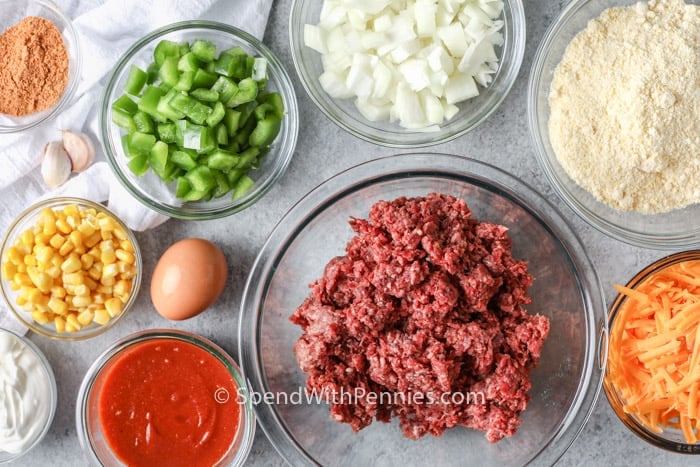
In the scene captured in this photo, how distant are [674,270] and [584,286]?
1.38ft

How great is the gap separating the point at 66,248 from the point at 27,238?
19cm

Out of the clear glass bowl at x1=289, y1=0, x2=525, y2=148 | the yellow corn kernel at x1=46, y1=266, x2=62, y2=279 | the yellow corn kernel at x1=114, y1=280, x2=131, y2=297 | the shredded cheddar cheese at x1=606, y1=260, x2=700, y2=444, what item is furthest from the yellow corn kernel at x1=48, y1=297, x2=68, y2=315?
the shredded cheddar cheese at x1=606, y1=260, x2=700, y2=444

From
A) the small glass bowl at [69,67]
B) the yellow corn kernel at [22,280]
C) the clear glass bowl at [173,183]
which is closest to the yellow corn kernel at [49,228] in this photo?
the yellow corn kernel at [22,280]

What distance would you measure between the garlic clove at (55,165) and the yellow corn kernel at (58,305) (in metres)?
0.52

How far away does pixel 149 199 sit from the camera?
2895 mm

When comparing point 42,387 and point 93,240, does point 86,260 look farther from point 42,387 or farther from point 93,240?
point 42,387

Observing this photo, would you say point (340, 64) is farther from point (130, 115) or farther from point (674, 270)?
point (674, 270)

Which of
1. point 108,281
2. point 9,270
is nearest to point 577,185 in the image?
point 108,281

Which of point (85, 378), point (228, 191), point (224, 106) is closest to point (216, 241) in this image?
point (228, 191)

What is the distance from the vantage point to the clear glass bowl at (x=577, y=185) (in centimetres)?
283

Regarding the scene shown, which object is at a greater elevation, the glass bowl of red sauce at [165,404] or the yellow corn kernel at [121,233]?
the yellow corn kernel at [121,233]

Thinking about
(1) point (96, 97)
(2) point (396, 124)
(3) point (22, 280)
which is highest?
(2) point (396, 124)

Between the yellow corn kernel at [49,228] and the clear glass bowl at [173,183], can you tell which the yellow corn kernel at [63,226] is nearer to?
the yellow corn kernel at [49,228]

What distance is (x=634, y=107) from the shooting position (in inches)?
103
